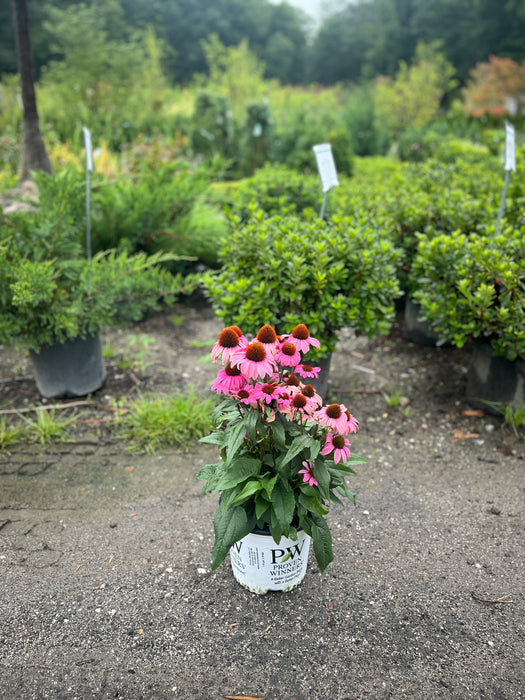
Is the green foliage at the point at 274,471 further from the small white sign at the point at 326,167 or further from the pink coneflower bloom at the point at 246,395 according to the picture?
the small white sign at the point at 326,167

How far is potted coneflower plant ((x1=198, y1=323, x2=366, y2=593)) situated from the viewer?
1.43 m

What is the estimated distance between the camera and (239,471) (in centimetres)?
153

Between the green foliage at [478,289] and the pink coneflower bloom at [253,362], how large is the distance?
1.60 metres

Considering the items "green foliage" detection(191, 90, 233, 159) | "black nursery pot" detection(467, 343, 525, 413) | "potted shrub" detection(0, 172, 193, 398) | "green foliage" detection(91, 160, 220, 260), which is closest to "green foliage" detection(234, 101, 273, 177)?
"green foliage" detection(191, 90, 233, 159)

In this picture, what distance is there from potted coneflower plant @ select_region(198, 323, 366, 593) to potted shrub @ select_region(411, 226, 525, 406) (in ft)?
4.40

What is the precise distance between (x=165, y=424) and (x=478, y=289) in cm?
180

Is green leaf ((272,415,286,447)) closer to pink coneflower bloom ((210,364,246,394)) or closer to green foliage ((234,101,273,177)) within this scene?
pink coneflower bloom ((210,364,246,394))

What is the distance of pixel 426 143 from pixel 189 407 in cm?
674

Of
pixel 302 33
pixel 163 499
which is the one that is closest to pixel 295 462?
pixel 163 499

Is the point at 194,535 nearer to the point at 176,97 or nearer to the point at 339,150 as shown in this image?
the point at 339,150

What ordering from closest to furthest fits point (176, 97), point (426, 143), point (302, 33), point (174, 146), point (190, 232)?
point (190, 232) < point (426, 143) < point (174, 146) < point (176, 97) < point (302, 33)

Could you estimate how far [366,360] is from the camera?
11.5ft

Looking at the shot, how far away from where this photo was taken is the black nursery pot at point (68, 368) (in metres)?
2.80

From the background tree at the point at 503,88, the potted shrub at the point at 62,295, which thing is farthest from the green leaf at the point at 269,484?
the background tree at the point at 503,88
